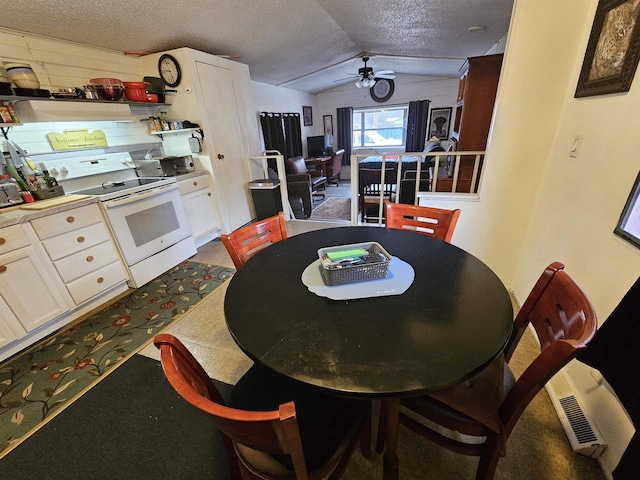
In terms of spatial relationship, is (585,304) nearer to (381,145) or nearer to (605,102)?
(605,102)

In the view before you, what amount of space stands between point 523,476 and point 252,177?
3.96 meters

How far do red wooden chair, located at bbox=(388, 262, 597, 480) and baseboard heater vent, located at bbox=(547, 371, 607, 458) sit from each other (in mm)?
526

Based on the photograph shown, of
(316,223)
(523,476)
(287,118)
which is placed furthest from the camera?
(287,118)

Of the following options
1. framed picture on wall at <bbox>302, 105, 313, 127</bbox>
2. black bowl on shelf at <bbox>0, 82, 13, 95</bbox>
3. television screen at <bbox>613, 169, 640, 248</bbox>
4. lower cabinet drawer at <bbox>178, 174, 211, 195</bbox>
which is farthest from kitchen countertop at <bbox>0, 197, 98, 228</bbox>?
framed picture on wall at <bbox>302, 105, 313, 127</bbox>

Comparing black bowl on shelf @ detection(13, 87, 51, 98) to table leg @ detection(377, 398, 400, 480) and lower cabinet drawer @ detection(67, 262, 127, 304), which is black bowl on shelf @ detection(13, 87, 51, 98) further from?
table leg @ detection(377, 398, 400, 480)

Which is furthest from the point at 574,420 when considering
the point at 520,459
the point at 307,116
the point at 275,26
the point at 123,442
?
the point at 307,116

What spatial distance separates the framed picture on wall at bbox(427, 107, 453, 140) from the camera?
6.23 meters

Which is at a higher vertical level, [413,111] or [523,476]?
[413,111]

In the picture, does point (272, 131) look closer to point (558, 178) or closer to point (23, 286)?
point (23, 286)

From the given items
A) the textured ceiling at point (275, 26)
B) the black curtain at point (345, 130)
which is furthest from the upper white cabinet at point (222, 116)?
the black curtain at point (345, 130)

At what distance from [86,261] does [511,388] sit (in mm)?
2834

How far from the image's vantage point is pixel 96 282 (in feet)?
7.10

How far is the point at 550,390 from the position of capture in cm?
135

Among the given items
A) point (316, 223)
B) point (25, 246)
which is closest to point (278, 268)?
point (25, 246)
